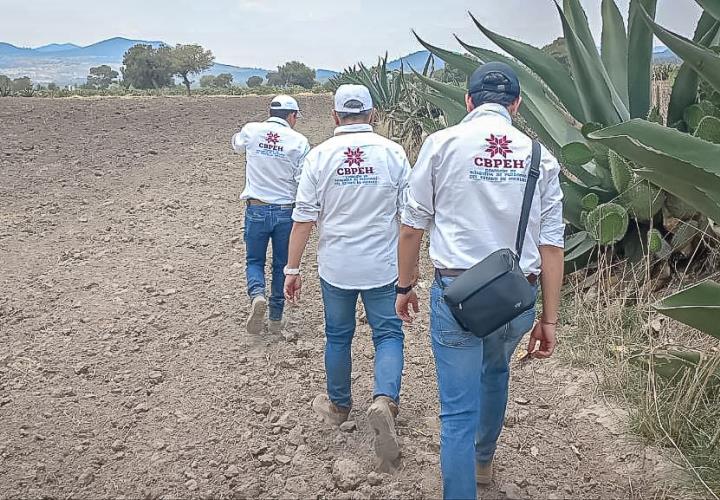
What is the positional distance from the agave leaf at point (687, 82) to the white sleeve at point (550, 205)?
196 cm

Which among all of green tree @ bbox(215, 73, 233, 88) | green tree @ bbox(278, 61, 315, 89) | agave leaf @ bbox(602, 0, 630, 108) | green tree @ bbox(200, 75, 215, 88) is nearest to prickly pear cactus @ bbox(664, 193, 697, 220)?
agave leaf @ bbox(602, 0, 630, 108)

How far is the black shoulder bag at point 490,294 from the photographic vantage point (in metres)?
2.35

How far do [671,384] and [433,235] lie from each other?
1.32 meters

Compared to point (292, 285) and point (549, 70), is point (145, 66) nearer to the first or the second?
point (549, 70)

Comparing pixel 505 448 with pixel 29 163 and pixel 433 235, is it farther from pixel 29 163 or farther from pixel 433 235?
pixel 29 163

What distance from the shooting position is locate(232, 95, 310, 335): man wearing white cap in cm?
470

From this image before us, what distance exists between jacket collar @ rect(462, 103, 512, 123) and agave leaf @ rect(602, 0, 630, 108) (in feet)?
8.21

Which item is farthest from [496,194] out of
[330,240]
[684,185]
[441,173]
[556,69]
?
[556,69]

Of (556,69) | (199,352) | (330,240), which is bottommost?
(199,352)

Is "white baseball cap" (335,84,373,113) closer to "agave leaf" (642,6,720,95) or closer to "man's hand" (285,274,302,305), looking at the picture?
"man's hand" (285,274,302,305)

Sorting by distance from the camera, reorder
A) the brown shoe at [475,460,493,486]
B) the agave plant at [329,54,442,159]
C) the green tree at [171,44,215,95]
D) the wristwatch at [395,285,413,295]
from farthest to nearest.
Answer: the green tree at [171,44,215,95], the agave plant at [329,54,442,159], the brown shoe at [475,460,493,486], the wristwatch at [395,285,413,295]

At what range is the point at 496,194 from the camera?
97.5 inches

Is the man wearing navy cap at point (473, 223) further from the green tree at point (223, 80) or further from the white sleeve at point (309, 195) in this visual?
the green tree at point (223, 80)

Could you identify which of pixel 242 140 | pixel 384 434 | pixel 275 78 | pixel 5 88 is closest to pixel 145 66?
pixel 275 78
